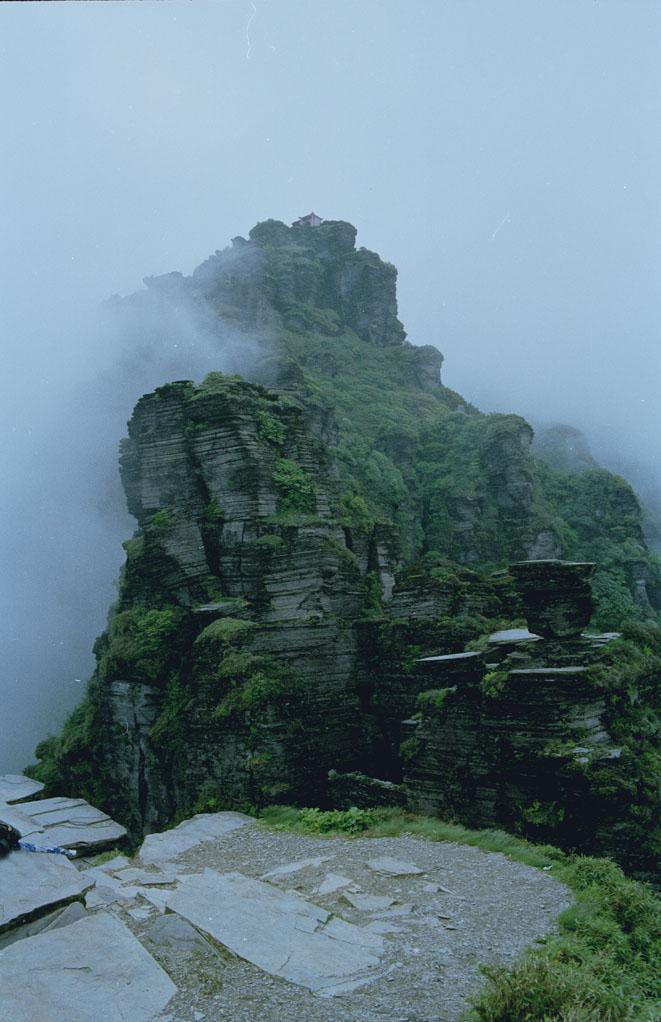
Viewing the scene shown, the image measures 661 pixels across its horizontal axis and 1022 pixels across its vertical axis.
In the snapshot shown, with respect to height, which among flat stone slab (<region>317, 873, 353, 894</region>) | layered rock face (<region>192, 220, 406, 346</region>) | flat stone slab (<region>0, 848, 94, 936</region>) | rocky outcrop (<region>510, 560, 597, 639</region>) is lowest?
flat stone slab (<region>317, 873, 353, 894</region>)

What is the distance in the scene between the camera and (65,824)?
49.9 ft

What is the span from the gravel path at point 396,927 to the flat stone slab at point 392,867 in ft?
0.34

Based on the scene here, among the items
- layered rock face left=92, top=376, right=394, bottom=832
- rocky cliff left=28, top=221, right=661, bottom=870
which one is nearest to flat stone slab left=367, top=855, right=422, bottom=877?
rocky cliff left=28, top=221, right=661, bottom=870

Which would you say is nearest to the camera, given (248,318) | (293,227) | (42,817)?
(42,817)

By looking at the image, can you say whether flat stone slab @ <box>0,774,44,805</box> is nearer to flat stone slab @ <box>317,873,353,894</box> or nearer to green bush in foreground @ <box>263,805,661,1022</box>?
green bush in foreground @ <box>263,805,661,1022</box>

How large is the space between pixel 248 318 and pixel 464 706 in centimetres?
4738

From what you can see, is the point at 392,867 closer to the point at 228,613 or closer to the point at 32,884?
the point at 32,884

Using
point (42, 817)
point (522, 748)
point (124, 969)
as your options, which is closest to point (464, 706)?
point (522, 748)

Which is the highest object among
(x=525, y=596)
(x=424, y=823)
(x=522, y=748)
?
(x=525, y=596)

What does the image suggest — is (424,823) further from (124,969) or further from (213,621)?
(213,621)

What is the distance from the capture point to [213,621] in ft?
52.2

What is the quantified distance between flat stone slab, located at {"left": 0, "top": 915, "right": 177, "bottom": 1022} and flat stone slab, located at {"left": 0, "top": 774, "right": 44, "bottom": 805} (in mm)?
15774

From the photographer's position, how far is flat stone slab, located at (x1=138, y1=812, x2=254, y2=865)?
355 inches

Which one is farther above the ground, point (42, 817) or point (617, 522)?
point (617, 522)
